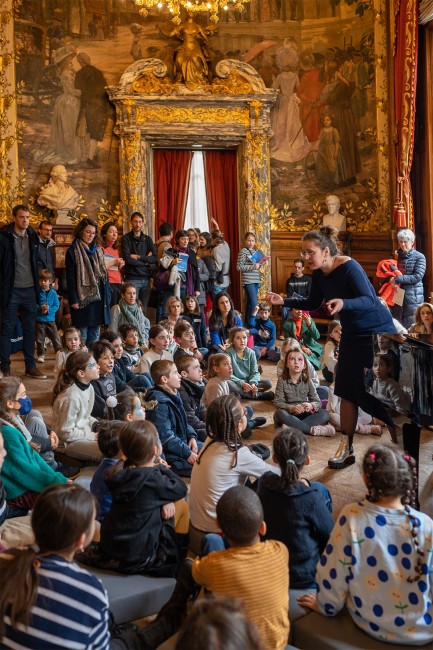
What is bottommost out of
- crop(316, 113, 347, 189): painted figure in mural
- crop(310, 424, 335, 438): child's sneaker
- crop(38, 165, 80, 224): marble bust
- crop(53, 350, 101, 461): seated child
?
crop(310, 424, 335, 438): child's sneaker

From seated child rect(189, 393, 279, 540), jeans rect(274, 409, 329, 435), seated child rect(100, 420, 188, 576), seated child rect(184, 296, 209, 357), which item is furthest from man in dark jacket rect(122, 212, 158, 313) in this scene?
seated child rect(100, 420, 188, 576)

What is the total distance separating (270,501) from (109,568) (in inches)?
29.4

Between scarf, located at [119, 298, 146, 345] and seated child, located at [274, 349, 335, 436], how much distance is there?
2.11 metres

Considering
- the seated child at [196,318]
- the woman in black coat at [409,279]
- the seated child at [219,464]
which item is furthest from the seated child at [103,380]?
the woman in black coat at [409,279]

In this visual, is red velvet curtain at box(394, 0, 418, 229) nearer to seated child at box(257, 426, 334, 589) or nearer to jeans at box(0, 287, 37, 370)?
jeans at box(0, 287, 37, 370)

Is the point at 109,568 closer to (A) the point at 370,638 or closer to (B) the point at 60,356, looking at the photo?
(A) the point at 370,638

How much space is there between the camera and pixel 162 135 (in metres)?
11.5

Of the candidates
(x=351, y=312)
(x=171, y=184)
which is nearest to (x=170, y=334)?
(x=351, y=312)

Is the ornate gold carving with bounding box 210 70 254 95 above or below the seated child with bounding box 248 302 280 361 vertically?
above

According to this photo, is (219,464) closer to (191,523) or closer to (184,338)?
(191,523)

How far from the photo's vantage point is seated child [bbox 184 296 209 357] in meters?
8.52

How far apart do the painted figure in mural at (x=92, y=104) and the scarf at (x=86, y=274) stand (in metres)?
4.15

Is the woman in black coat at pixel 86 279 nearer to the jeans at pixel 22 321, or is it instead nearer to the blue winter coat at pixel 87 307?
the blue winter coat at pixel 87 307

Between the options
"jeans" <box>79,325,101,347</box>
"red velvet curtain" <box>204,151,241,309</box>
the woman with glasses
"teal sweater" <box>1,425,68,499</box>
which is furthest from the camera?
"red velvet curtain" <box>204,151,241,309</box>
